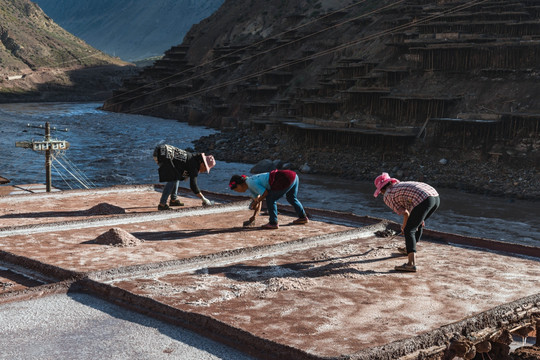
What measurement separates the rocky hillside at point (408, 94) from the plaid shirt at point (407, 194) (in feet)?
67.2


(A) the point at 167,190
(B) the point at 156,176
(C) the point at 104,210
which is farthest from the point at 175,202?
(B) the point at 156,176

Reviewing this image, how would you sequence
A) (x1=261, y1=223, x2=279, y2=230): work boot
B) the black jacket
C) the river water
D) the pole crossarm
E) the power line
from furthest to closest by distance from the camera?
the power line < the river water < the pole crossarm < the black jacket < (x1=261, y1=223, x2=279, y2=230): work boot

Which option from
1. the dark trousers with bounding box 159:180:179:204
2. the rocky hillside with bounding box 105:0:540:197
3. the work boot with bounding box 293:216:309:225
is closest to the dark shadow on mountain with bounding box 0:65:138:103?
the rocky hillside with bounding box 105:0:540:197

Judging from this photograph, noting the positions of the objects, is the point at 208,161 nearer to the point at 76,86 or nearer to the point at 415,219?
the point at 415,219

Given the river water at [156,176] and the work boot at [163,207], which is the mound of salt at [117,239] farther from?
the river water at [156,176]

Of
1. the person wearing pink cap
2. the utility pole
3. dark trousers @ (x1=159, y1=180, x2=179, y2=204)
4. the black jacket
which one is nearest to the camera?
the person wearing pink cap

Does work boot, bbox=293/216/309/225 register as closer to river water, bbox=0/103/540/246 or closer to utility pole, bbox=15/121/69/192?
utility pole, bbox=15/121/69/192

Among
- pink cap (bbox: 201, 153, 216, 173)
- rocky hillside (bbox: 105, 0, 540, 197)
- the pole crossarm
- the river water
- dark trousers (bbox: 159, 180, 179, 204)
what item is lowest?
the river water

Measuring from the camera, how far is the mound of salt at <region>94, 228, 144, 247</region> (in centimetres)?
926

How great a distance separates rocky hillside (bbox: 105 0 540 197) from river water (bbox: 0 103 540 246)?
2453mm

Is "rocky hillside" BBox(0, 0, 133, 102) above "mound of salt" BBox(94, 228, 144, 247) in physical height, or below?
above

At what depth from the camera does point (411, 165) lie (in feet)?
102

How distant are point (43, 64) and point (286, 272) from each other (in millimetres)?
101031

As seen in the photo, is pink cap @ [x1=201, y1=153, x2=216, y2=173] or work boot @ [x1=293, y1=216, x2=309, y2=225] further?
pink cap @ [x1=201, y1=153, x2=216, y2=173]
